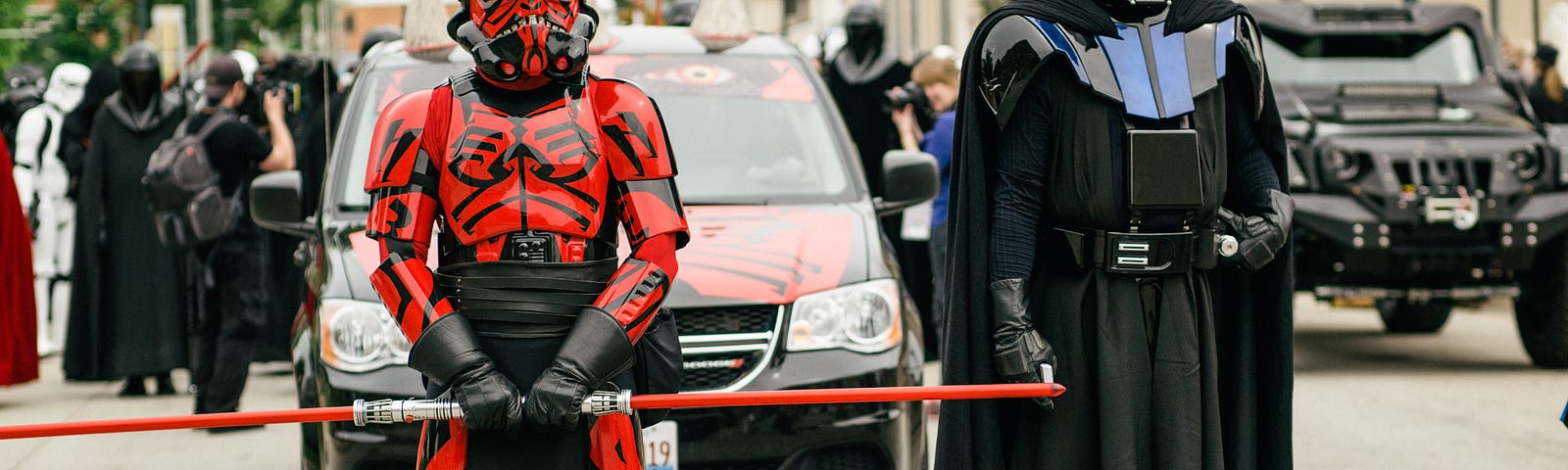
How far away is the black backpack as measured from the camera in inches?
320

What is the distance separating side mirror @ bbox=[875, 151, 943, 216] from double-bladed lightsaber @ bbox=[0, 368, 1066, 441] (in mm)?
2573

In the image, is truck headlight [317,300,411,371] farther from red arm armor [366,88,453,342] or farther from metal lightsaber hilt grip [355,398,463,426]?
metal lightsaber hilt grip [355,398,463,426]

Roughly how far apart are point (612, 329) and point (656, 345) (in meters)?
0.31

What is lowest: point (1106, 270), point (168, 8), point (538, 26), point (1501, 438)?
point (1501, 438)

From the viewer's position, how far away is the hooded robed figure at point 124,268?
32.2ft

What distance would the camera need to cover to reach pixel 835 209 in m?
5.89

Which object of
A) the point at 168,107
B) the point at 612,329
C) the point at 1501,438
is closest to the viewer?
the point at 612,329

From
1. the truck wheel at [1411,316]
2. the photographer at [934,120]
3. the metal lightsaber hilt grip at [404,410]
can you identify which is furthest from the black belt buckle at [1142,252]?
the truck wheel at [1411,316]

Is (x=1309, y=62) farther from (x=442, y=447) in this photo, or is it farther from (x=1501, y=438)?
(x=442, y=447)

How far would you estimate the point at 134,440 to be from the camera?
27.4 ft

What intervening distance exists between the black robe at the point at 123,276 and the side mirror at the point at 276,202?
14.9 ft

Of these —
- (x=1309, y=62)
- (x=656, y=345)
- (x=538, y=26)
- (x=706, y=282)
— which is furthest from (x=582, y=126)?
(x=1309, y=62)

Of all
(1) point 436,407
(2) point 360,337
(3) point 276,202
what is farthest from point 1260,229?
(3) point 276,202

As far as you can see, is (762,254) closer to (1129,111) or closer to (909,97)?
(1129,111)
